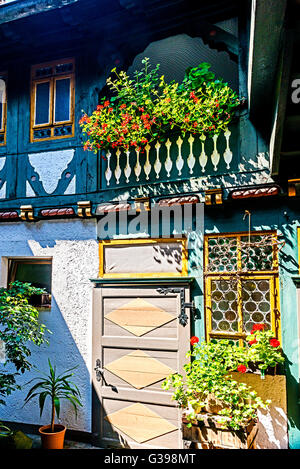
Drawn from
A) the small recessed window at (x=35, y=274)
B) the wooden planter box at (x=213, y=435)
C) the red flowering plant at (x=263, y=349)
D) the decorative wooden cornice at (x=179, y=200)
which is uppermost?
the decorative wooden cornice at (x=179, y=200)

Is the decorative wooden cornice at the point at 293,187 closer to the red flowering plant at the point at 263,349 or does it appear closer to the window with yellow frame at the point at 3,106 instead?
the red flowering plant at the point at 263,349

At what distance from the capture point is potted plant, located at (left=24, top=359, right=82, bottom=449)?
4.93m

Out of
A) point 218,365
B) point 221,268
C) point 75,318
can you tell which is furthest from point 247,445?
point 75,318

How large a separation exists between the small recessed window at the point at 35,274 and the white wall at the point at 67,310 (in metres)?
0.22

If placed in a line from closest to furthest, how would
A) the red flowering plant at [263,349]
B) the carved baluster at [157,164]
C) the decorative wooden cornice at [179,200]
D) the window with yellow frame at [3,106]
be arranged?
the red flowering plant at [263,349], the decorative wooden cornice at [179,200], the carved baluster at [157,164], the window with yellow frame at [3,106]

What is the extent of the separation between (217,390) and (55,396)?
225 centimetres

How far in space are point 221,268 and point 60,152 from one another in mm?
3000

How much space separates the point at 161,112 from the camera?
4.92 metres

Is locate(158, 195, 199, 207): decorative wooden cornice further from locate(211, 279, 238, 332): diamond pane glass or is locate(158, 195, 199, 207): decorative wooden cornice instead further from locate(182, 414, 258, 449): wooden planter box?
locate(182, 414, 258, 449): wooden planter box

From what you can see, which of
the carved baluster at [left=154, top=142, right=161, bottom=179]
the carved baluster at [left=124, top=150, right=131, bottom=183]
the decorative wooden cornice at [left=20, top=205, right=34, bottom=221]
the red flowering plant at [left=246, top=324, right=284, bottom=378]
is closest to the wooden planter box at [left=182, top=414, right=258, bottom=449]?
the red flowering plant at [left=246, top=324, right=284, bottom=378]

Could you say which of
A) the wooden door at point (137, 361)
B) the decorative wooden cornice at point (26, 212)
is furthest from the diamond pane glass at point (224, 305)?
the decorative wooden cornice at point (26, 212)

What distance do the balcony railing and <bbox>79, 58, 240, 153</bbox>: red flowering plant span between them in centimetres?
11

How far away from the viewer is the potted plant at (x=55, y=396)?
493 centimetres

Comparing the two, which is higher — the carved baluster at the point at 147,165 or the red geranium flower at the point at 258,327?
the carved baluster at the point at 147,165
